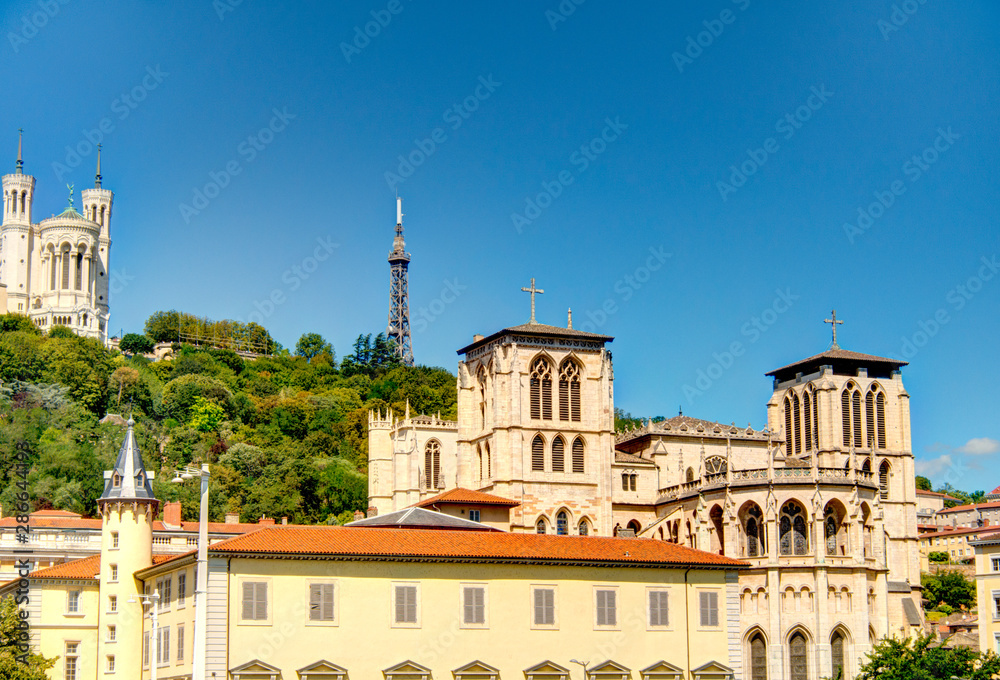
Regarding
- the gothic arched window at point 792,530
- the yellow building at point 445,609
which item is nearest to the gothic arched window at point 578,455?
the gothic arched window at point 792,530

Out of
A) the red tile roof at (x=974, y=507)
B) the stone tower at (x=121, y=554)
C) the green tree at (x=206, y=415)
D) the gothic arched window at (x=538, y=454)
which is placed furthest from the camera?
the red tile roof at (x=974, y=507)

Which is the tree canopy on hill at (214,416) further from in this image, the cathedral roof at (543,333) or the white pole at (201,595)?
the white pole at (201,595)

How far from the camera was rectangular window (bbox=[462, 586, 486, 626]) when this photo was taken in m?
62.1

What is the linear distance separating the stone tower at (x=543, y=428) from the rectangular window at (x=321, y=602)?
107ft

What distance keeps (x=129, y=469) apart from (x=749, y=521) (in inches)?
1416

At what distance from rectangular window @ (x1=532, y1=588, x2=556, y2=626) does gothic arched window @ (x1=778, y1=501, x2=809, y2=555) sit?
76.2 ft

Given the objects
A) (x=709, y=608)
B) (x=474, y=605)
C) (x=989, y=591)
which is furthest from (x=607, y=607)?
(x=989, y=591)

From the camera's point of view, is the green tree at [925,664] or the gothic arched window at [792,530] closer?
the green tree at [925,664]

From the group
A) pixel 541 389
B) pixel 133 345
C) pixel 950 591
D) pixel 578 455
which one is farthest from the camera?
pixel 133 345

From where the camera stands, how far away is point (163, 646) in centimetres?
6194

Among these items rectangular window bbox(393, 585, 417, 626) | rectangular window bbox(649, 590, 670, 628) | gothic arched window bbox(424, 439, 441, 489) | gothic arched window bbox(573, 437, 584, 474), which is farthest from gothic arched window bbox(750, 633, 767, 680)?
gothic arched window bbox(424, 439, 441, 489)

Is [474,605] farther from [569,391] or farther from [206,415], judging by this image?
[206,415]

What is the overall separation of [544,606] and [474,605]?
3242 millimetres

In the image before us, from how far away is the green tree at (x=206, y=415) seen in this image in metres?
151
